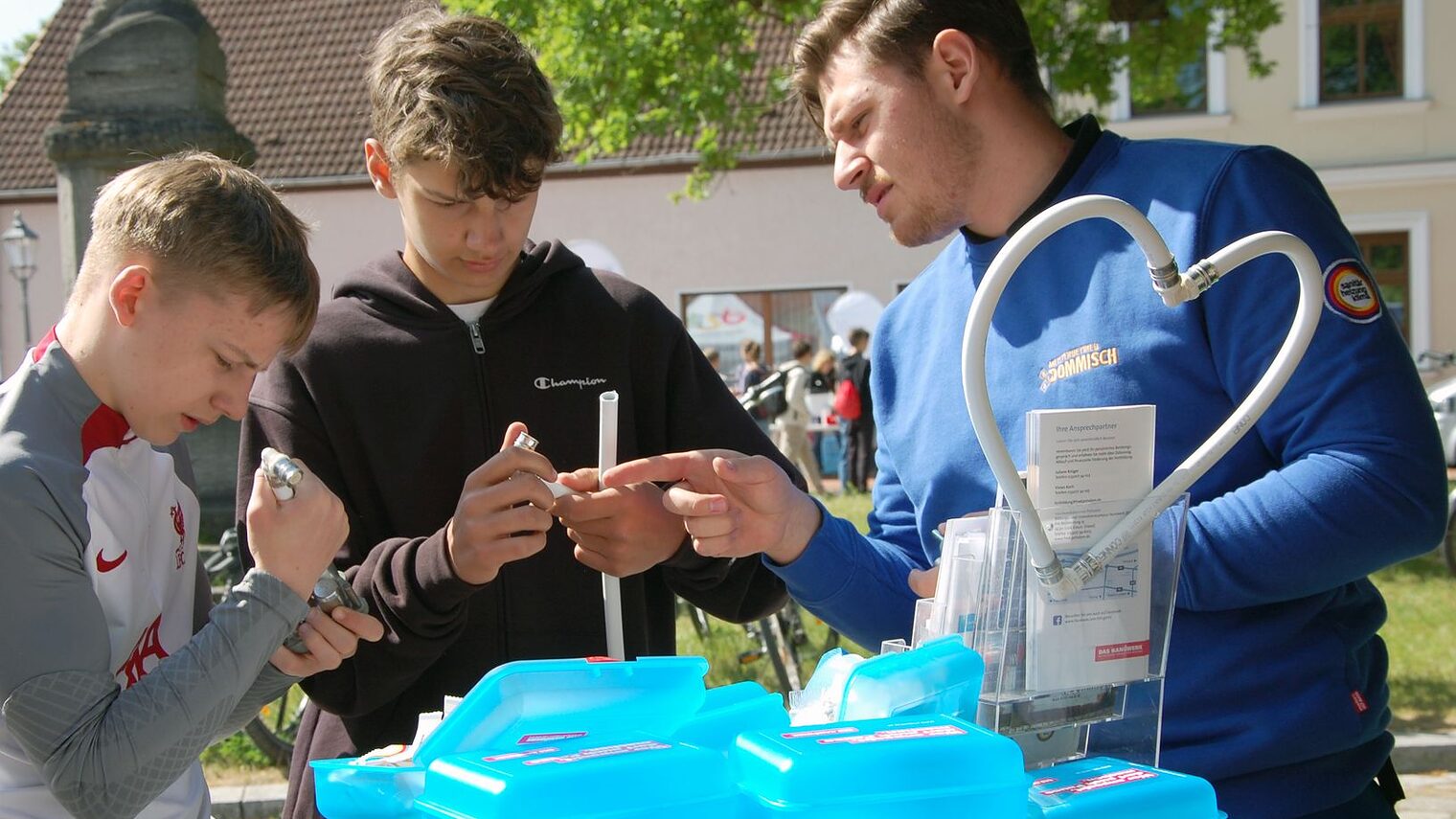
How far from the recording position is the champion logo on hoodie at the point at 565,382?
2.10 m

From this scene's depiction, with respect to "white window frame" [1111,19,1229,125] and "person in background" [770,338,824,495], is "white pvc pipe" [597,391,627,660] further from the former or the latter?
"white window frame" [1111,19,1229,125]

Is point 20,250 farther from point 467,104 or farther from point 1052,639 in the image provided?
point 1052,639

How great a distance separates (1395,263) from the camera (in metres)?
19.0

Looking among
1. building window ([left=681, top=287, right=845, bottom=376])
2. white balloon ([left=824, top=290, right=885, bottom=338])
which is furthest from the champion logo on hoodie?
building window ([left=681, top=287, right=845, bottom=376])

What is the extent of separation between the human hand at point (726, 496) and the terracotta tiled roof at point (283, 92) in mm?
19303

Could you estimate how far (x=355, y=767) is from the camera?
119 centimetres

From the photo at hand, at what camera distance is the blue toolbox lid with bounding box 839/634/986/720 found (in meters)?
1.20

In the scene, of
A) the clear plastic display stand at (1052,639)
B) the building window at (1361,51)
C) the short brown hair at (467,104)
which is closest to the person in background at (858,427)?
the building window at (1361,51)

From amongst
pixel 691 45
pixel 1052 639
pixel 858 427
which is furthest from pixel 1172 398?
pixel 858 427

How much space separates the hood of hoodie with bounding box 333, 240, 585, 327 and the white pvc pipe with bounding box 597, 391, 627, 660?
390mm

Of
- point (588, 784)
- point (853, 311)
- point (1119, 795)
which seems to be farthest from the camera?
point (853, 311)

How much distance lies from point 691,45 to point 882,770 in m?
8.32

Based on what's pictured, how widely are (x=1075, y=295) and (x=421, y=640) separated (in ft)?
3.33

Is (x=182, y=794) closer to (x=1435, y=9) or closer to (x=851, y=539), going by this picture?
(x=851, y=539)
